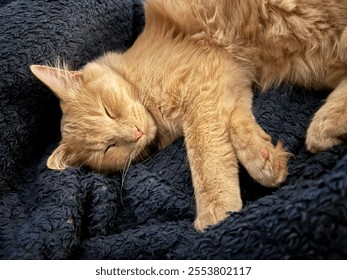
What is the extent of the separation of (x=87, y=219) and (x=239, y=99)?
2.23 feet

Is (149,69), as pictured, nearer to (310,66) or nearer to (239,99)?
(239,99)

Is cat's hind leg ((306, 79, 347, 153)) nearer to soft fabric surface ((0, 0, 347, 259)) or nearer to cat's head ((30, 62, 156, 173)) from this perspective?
soft fabric surface ((0, 0, 347, 259))

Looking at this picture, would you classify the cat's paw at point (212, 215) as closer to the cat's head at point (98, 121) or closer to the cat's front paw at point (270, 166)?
the cat's front paw at point (270, 166)

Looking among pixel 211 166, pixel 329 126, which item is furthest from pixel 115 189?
pixel 329 126

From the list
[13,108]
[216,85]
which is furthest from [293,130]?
[13,108]

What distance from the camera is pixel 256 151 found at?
123 centimetres

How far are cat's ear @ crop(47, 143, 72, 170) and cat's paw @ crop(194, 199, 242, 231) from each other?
0.56 meters

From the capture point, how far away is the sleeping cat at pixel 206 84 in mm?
1284

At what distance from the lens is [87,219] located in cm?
134

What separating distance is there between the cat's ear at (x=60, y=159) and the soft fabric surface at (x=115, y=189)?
44mm

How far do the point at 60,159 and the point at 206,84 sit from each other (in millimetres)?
621

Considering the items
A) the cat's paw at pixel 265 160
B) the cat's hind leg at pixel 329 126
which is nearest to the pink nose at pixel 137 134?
the cat's paw at pixel 265 160

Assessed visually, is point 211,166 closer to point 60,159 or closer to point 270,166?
point 270,166
